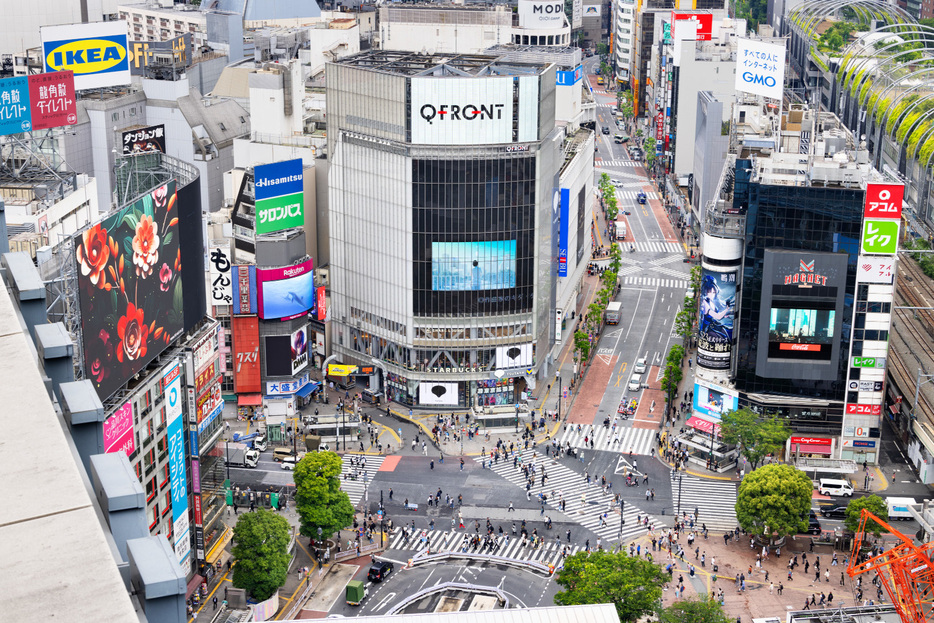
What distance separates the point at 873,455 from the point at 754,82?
5308cm

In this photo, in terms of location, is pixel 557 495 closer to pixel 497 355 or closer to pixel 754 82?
pixel 497 355

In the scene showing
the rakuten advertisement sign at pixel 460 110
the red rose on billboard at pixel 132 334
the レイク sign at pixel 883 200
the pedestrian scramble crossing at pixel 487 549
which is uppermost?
the rakuten advertisement sign at pixel 460 110

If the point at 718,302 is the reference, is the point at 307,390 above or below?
below

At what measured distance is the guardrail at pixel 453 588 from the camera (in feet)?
345

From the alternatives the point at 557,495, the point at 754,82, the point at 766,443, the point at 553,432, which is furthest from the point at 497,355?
the point at 754,82

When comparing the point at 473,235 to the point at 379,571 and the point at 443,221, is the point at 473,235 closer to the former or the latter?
the point at 443,221

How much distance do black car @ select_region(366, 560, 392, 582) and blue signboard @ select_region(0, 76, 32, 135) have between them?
179 ft

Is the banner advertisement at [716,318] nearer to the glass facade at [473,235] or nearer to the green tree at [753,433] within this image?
the green tree at [753,433]

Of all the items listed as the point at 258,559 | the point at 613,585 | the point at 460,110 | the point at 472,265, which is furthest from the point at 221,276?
the point at 613,585

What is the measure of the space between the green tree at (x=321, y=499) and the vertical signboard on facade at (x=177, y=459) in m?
11.8

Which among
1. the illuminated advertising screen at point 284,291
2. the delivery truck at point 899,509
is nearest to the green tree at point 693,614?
the delivery truck at point 899,509

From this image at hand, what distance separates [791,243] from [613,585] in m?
48.7

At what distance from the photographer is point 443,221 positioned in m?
138

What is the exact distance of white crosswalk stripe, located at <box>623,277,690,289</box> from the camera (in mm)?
192625
